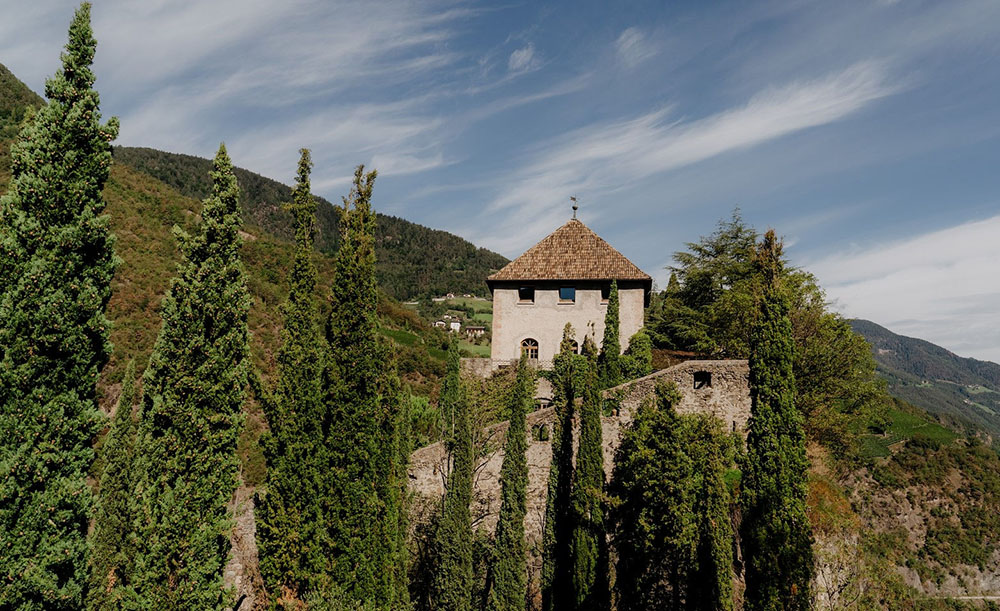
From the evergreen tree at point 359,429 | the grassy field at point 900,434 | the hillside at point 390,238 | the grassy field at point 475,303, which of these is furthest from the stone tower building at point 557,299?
the hillside at point 390,238

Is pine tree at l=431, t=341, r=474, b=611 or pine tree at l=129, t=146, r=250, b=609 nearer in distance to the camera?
pine tree at l=129, t=146, r=250, b=609

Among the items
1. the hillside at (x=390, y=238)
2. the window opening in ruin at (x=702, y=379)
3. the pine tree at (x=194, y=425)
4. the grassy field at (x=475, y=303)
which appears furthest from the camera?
the hillside at (x=390, y=238)

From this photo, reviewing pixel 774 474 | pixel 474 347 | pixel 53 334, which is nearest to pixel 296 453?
pixel 53 334

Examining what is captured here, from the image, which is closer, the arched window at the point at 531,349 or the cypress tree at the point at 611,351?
the cypress tree at the point at 611,351

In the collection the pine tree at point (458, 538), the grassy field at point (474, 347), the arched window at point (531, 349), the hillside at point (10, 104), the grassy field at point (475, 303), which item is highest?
the hillside at point (10, 104)

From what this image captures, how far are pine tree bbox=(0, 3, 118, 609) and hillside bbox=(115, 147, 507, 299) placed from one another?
9146 centimetres

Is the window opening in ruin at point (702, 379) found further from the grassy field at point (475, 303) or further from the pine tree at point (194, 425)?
the grassy field at point (475, 303)

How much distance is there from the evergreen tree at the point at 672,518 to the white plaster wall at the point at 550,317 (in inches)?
364

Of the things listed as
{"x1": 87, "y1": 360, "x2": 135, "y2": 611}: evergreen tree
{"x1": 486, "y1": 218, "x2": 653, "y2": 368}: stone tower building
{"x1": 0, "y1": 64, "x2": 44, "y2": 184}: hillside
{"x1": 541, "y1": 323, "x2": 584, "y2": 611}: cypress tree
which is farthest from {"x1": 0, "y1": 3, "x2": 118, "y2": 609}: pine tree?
{"x1": 0, "y1": 64, "x2": 44, "y2": 184}: hillside

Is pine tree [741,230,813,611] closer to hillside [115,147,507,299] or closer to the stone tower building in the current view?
the stone tower building

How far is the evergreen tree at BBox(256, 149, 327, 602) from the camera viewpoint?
1080 centimetres

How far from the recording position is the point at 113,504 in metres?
13.0

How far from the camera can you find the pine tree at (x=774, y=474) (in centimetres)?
1277

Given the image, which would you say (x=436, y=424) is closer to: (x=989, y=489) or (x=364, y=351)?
(x=364, y=351)
